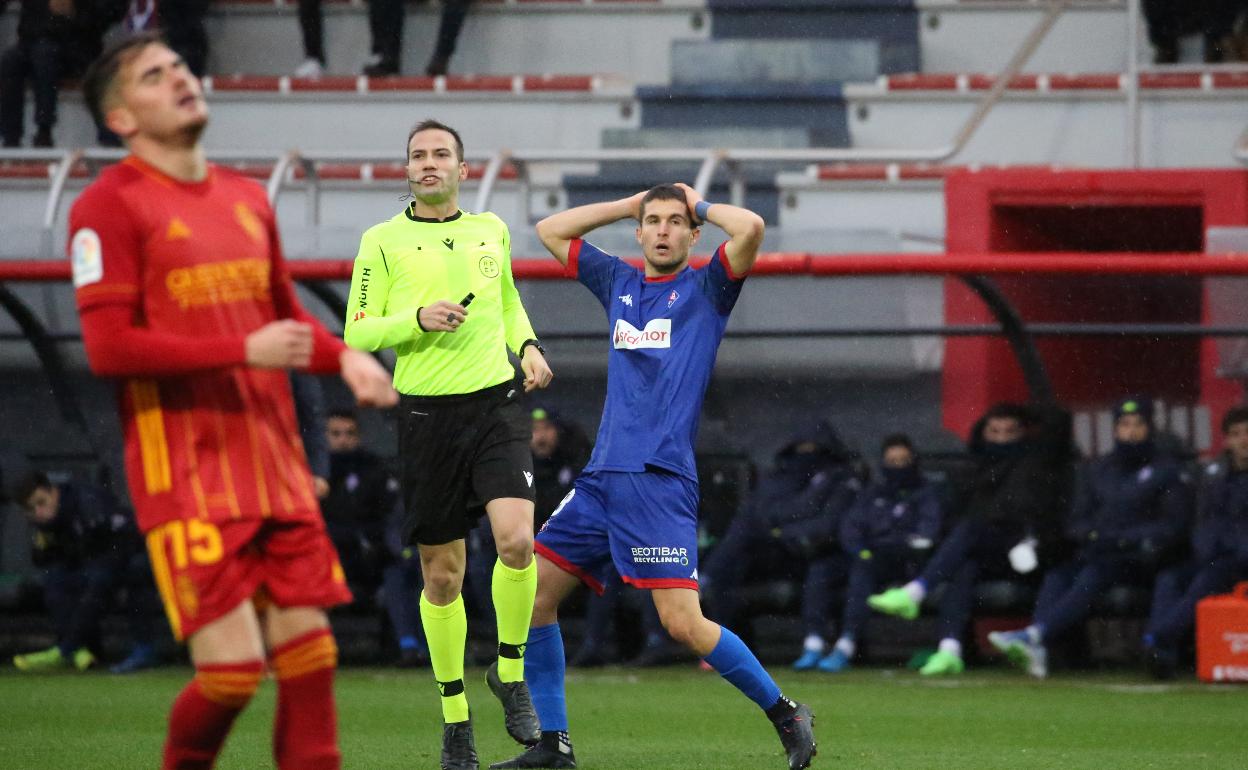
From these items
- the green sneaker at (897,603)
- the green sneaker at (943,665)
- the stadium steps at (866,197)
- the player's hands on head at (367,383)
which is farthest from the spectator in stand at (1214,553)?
the player's hands on head at (367,383)

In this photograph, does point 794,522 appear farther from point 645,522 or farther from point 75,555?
point 645,522

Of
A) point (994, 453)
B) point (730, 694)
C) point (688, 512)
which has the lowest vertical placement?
point (730, 694)

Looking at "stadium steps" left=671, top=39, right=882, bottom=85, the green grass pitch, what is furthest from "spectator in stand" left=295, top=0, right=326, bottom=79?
the green grass pitch

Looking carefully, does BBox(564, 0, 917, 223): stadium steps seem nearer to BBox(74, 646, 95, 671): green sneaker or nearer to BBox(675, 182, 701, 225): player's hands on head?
BBox(74, 646, 95, 671): green sneaker

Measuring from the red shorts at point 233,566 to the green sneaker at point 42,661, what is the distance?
23.1 feet

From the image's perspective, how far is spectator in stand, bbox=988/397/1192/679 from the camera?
9.80m

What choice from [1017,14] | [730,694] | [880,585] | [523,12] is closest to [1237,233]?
[880,585]

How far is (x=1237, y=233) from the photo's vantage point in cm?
984

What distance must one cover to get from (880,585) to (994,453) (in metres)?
0.95

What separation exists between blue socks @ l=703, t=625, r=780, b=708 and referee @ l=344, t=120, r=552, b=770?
729 mm

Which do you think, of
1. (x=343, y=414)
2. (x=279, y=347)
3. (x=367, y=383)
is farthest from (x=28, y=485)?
(x=367, y=383)

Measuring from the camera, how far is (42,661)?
34.6 ft

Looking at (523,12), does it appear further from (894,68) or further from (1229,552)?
(1229,552)

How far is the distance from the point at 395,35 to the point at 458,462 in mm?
8529
